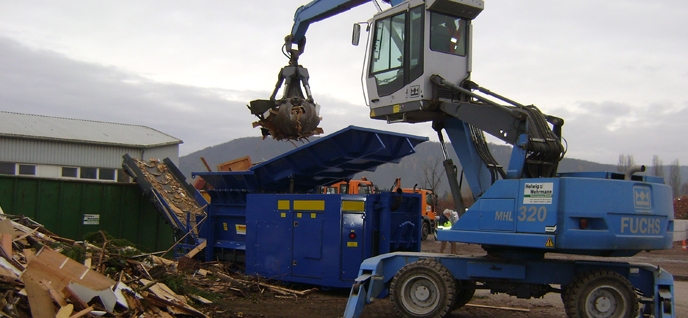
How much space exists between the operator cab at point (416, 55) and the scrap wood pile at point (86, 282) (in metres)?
3.74

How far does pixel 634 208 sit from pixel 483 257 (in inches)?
77.0

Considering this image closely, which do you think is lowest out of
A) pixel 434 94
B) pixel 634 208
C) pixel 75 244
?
pixel 75 244

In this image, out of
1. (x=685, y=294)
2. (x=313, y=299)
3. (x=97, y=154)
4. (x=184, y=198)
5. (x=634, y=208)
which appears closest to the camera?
(x=634, y=208)

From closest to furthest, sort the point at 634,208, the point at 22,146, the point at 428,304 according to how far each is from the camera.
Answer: the point at 634,208 < the point at 428,304 < the point at 22,146

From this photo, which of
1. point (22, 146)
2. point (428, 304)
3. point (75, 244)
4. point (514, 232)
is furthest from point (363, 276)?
point (22, 146)

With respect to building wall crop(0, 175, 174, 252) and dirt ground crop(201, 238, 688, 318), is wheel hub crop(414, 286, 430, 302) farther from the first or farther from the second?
building wall crop(0, 175, 174, 252)

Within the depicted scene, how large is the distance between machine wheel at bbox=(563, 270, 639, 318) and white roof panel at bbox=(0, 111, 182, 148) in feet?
75.2

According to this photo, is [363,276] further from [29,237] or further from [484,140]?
[29,237]

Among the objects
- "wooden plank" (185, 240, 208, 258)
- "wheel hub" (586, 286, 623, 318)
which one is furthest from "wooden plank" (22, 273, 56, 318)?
"wooden plank" (185, 240, 208, 258)

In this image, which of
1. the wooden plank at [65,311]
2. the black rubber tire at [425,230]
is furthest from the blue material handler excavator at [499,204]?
the black rubber tire at [425,230]

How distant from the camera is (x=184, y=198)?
14688 mm

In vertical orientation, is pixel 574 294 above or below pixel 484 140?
below

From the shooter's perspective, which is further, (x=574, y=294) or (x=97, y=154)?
(x=97, y=154)

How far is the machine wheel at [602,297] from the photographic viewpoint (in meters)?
7.61
